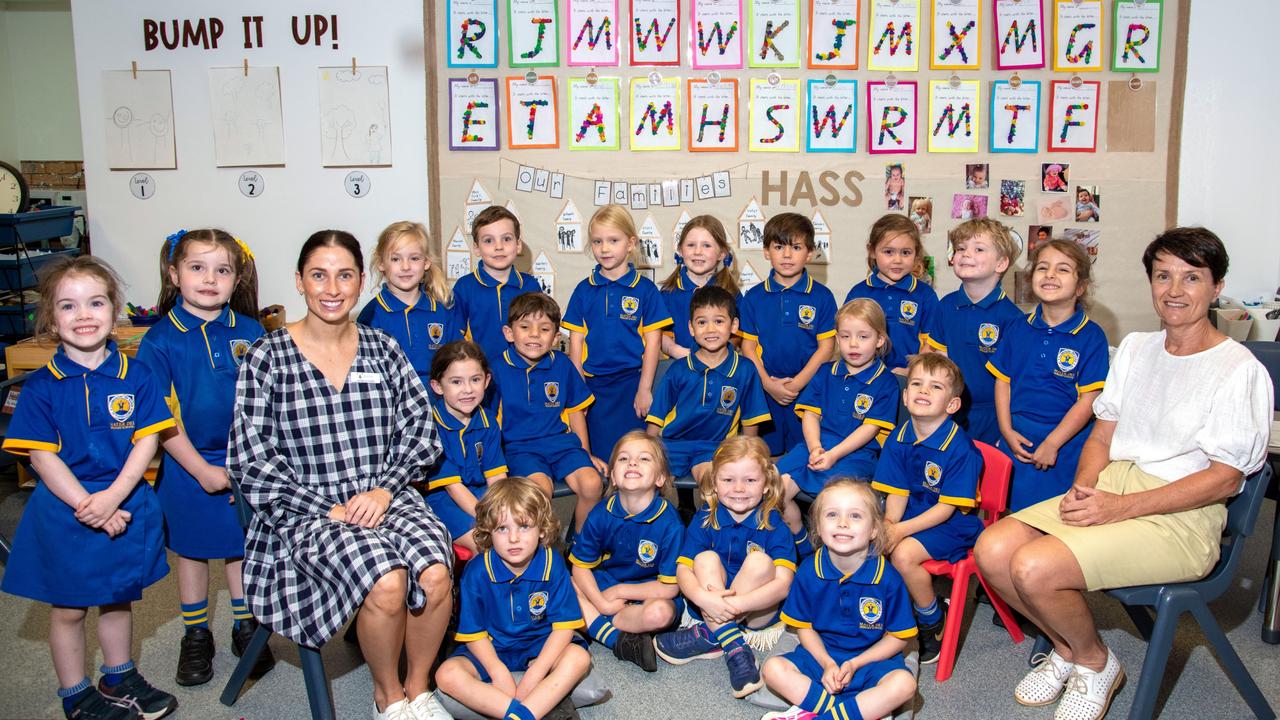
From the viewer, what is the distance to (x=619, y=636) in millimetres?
2740

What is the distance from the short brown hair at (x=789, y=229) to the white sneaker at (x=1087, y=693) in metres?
1.74

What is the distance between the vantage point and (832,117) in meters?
4.17

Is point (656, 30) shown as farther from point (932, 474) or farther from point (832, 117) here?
point (932, 474)

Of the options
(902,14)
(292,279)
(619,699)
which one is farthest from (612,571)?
(902,14)

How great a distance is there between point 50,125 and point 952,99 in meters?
5.85

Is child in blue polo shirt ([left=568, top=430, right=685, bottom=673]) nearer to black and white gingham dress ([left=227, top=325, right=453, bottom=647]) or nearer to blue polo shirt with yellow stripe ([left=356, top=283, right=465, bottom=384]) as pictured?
black and white gingham dress ([left=227, top=325, right=453, bottom=647])

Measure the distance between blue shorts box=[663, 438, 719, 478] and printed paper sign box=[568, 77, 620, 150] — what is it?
1.57 meters

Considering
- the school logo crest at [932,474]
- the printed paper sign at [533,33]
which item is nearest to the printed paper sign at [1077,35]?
the printed paper sign at [533,33]

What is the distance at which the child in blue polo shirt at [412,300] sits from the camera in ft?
10.8

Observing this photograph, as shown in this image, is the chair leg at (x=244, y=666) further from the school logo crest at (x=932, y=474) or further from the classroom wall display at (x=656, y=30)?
the classroom wall display at (x=656, y=30)

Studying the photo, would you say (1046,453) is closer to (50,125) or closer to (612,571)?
(612,571)

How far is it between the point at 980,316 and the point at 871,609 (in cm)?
134

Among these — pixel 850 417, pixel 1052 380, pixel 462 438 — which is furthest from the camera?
pixel 850 417

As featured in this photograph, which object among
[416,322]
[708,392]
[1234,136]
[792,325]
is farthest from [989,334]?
[416,322]
